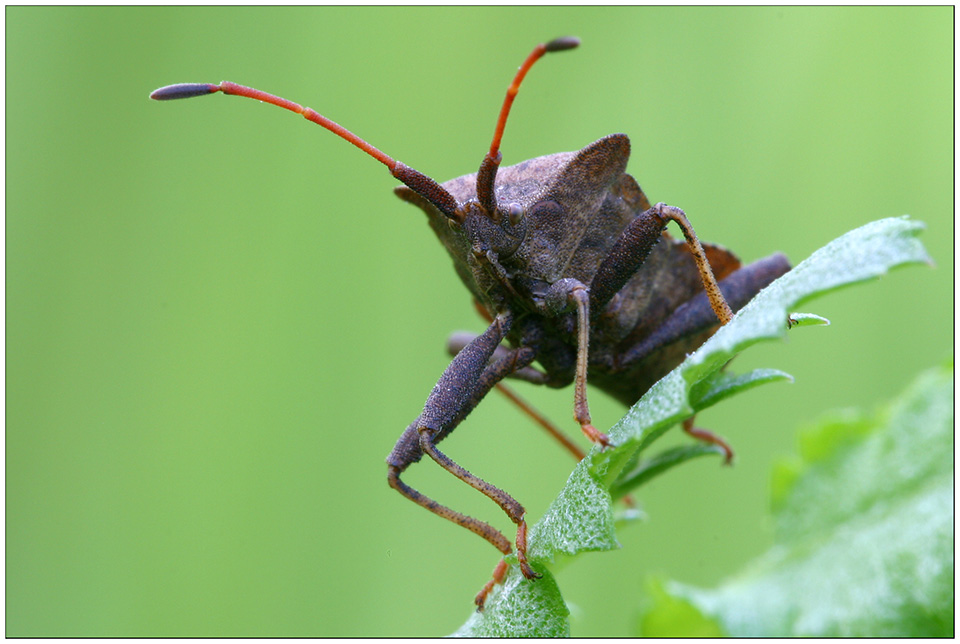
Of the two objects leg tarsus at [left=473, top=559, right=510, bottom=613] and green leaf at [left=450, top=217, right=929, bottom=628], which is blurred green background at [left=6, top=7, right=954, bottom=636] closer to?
leg tarsus at [left=473, top=559, right=510, bottom=613]

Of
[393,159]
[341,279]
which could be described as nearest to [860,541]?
[393,159]

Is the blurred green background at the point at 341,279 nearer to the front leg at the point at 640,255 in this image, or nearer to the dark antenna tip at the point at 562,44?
the front leg at the point at 640,255

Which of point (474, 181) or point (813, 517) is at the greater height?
point (474, 181)

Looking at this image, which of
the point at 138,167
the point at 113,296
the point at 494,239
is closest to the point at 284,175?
the point at 138,167

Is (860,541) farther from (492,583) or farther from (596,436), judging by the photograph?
(492,583)

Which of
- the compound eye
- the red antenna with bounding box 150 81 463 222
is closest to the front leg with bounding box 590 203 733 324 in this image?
the compound eye

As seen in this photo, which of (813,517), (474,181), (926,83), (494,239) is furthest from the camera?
(926,83)

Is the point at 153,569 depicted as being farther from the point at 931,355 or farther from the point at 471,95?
the point at 931,355
